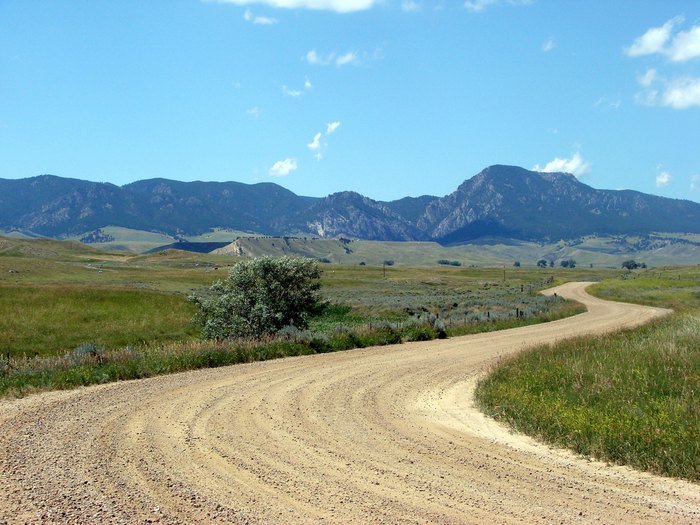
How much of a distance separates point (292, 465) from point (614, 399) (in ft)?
21.1

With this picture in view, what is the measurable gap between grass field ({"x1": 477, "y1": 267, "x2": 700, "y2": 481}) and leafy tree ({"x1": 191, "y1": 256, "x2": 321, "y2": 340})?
1358 centimetres

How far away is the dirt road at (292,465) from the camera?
7.41 m

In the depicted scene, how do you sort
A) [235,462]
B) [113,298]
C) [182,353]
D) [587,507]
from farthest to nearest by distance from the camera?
[113,298], [182,353], [235,462], [587,507]

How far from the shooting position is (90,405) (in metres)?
13.3

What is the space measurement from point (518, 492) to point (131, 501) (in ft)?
15.5

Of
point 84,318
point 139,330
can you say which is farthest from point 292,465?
point 84,318

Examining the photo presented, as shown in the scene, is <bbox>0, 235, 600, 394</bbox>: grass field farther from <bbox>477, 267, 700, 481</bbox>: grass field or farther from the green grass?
<bbox>477, 267, 700, 481</bbox>: grass field

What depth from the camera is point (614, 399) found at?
1207cm

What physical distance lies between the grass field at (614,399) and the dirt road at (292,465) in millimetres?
453

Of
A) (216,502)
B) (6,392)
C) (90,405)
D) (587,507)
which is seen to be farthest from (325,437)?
(6,392)

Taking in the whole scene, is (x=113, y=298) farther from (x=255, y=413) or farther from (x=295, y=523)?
(x=295, y=523)

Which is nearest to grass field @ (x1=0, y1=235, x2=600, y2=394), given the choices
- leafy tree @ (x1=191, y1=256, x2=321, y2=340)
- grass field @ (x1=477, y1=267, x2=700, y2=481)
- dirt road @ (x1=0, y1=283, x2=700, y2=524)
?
leafy tree @ (x1=191, y1=256, x2=321, y2=340)

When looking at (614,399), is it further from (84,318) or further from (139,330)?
(84,318)

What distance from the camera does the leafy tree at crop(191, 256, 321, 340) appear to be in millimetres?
28891
